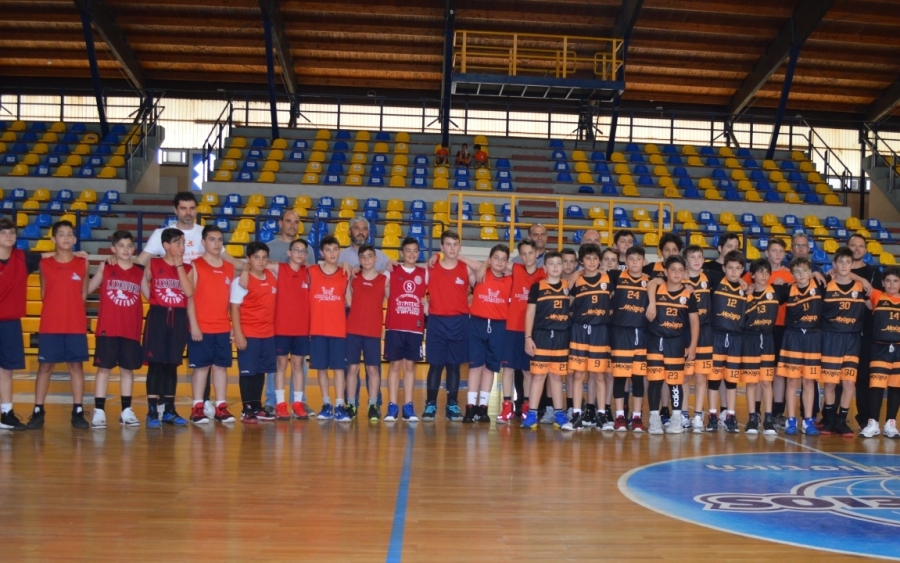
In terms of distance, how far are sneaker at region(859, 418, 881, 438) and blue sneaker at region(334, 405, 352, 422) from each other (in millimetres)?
4847

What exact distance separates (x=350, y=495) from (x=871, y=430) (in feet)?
17.6

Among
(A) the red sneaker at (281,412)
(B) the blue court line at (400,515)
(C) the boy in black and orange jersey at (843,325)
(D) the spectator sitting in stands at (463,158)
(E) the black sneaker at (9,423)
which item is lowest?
(B) the blue court line at (400,515)

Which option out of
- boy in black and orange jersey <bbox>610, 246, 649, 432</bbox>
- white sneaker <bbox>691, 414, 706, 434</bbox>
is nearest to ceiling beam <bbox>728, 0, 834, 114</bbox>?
boy in black and orange jersey <bbox>610, 246, 649, 432</bbox>

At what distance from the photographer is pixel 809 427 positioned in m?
7.89

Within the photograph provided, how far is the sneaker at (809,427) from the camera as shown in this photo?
785 centimetres

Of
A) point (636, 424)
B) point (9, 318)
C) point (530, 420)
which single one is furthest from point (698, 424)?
point (9, 318)

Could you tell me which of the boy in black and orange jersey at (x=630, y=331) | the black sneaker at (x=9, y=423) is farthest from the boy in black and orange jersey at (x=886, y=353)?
the black sneaker at (x=9, y=423)

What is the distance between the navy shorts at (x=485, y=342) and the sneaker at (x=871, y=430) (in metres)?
3.48

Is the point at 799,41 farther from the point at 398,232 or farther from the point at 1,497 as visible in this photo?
the point at 1,497

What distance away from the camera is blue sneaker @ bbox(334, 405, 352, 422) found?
7.86m

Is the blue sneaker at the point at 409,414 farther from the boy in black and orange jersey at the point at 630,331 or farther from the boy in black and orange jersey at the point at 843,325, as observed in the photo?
the boy in black and orange jersey at the point at 843,325

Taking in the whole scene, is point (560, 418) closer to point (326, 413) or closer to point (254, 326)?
point (326, 413)

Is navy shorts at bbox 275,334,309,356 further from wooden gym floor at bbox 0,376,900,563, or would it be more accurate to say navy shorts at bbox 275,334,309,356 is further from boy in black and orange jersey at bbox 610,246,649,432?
boy in black and orange jersey at bbox 610,246,649,432

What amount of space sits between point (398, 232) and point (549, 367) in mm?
9233
